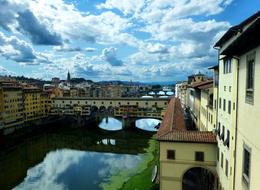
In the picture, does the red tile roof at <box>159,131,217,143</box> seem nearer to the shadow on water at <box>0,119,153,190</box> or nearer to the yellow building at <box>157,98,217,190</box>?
the yellow building at <box>157,98,217,190</box>

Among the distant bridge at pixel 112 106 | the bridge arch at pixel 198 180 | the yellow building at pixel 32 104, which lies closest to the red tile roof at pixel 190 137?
the bridge arch at pixel 198 180

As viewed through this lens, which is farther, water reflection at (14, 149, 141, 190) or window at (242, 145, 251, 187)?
water reflection at (14, 149, 141, 190)

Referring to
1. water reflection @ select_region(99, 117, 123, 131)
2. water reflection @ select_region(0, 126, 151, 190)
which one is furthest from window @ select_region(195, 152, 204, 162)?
water reflection @ select_region(99, 117, 123, 131)

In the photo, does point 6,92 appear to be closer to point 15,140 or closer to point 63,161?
point 15,140

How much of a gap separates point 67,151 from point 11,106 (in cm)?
2038

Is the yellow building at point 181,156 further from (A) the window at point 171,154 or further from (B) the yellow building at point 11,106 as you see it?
(B) the yellow building at point 11,106

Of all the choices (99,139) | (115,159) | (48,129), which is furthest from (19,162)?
(48,129)

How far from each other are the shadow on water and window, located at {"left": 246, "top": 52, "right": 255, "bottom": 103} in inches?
805

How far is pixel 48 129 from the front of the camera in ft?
207

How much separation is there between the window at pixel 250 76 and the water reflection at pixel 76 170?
20.0m

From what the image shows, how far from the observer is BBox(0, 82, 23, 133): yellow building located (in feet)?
179

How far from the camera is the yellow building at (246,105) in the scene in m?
7.84

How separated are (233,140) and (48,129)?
2205 inches

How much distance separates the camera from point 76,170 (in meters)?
32.6
